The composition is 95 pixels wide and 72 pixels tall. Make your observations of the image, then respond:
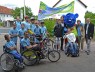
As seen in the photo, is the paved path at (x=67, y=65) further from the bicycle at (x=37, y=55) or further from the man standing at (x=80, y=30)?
the man standing at (x=80, y=30)

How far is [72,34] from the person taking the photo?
13.9m

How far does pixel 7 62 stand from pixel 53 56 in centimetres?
260

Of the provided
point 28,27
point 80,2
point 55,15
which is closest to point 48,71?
point 28,27

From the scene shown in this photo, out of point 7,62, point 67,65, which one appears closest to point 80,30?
point 67,65

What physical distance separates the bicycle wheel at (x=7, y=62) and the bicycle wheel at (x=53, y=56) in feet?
7.85

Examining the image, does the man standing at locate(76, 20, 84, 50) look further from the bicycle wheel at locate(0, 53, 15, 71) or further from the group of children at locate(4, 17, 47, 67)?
the bicycle wheel at locate(0, 53, 15, 71)

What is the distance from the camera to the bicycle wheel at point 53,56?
11.7m

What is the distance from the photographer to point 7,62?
9695 millimetres

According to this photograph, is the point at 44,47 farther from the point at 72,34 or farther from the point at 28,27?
the point at 72,34

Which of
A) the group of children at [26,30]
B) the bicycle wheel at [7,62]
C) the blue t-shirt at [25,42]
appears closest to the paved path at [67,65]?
the bicycle wheel at [7,62]

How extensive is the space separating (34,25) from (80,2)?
4123cm

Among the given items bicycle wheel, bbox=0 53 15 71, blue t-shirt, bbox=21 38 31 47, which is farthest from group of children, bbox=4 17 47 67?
bicycle wheel, bbox=0 53 15 71

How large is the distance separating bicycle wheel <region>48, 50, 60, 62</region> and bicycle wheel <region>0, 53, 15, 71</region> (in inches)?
94.2

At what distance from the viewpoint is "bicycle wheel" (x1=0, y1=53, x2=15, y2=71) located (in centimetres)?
948
